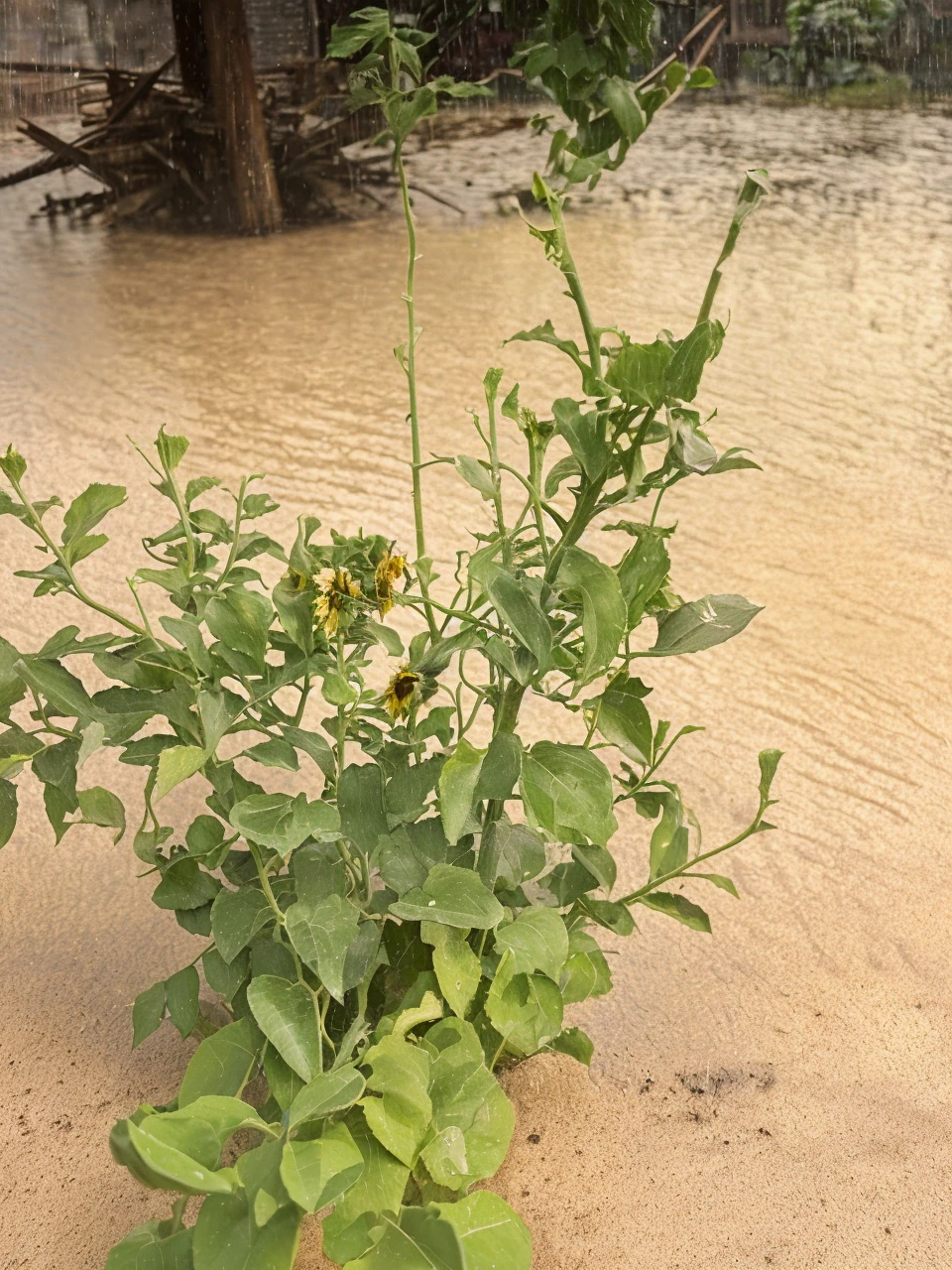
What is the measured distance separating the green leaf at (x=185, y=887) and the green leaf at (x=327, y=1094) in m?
0.26

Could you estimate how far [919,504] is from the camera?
2.69m

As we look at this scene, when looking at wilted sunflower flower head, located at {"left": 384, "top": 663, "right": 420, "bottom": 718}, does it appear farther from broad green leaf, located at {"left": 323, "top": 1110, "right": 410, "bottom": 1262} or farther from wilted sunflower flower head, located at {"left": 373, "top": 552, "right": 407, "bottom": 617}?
broad green leaf, located at {"left": 323, "top": 1110, "right": 410, "bottom": 1262}

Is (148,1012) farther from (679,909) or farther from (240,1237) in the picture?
(679,909)

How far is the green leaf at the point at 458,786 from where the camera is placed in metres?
0.81

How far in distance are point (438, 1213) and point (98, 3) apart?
7.25 meters

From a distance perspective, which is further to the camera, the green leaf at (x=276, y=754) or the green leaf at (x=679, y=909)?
the green leaf at (x=679, y=909)

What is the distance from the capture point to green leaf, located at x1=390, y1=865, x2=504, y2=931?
33.5 inches

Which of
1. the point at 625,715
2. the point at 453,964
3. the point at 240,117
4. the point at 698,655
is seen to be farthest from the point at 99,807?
the point at 240,117

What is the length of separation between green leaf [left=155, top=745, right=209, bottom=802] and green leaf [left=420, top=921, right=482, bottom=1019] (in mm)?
219

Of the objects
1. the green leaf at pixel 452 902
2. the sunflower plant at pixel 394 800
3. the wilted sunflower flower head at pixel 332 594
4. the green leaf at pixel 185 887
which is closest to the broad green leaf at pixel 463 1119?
the sunflower plant at pixel 394 800

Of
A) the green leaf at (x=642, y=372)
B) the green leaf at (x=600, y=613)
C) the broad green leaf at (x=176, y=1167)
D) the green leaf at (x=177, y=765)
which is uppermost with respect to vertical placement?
the green leaf at (x=642, y=372)

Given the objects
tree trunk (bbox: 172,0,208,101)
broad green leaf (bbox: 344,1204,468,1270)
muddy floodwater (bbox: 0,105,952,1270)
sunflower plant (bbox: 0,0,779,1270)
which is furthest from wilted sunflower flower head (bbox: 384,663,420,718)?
tree trunk (bbox: 172,0,208,101)

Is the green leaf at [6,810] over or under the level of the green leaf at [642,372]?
under

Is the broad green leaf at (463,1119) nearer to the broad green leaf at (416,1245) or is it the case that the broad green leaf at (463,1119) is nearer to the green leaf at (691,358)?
the broad green leaf at (416,1245)
